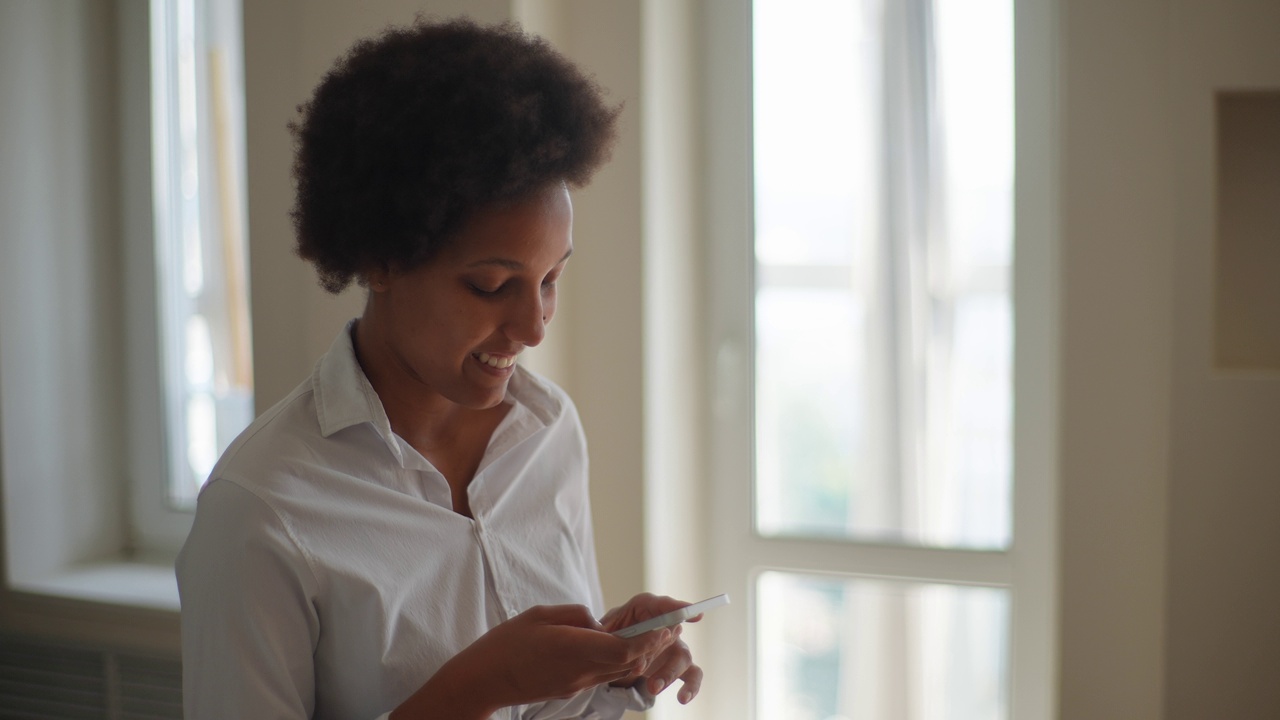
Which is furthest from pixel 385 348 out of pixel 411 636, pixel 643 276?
pixel 643 276

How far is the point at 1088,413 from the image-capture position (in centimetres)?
149

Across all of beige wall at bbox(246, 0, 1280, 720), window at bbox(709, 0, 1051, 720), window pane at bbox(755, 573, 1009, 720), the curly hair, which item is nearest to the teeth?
the curly hair

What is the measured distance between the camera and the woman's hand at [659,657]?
1.06 m

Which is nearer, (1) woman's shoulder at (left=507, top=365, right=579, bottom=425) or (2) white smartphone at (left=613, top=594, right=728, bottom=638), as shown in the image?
(2) white smartphone at (left=613, top=594, right=728, bottom=638)

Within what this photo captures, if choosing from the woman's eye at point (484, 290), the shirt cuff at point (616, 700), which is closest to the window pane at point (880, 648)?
the shirt cuff at point (616, 700)

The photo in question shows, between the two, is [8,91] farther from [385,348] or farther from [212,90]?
[385,348]

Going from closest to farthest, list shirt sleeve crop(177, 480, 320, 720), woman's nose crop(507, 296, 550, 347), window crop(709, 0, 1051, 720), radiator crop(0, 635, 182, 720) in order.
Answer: shirt sleeve crop(177, 480, 320, 720) → woman's nose crop(507, 296, 550, 347) → window crop(709, 0, 1051, 720) → radiator crop(0, 635, 182, 720)

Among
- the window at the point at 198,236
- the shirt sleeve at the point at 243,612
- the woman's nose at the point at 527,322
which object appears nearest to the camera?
the shirt sleeve at the point at 243,612

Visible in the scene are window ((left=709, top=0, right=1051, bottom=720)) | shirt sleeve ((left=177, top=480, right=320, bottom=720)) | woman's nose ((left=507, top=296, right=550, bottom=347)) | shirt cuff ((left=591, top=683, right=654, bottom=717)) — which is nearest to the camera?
shirt sleeve ((left=177, top=480, right=320, bottom=720))

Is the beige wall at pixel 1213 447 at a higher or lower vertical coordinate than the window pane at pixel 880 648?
higher

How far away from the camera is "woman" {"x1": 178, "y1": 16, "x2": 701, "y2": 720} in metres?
0.86

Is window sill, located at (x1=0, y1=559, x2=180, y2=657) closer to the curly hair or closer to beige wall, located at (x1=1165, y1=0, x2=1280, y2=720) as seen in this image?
the curly hair

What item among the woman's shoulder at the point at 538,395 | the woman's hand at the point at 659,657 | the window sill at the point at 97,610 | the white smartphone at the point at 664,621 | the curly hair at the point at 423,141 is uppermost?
the curly hair at the point at 423,141

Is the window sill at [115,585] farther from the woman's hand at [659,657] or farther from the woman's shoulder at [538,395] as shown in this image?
the woman's hand at [659,657]
